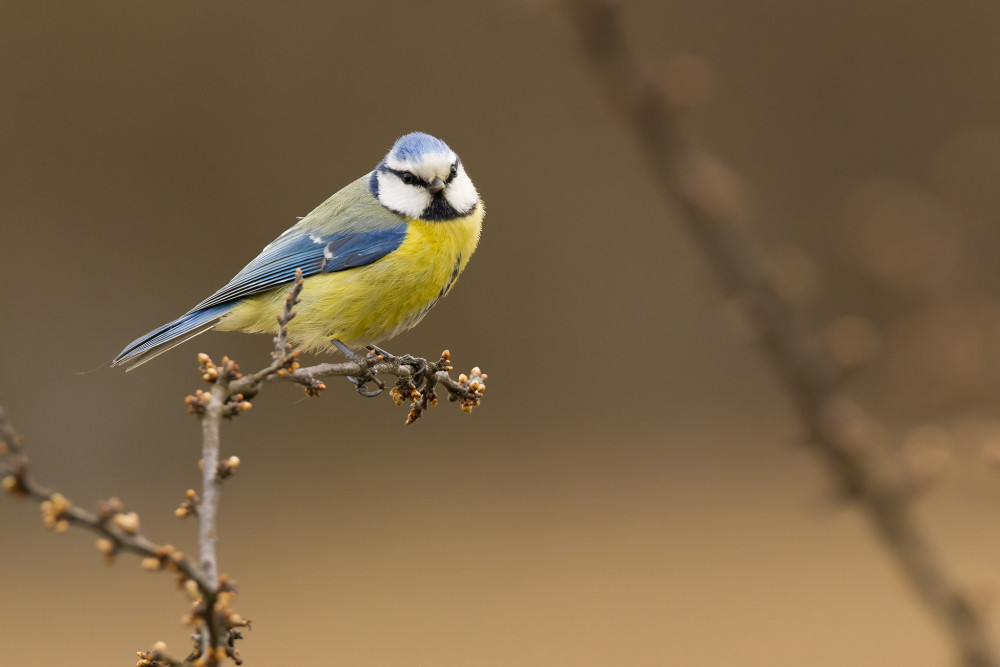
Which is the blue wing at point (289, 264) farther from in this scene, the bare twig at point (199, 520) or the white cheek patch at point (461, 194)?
the bare twig at point (199, 520)

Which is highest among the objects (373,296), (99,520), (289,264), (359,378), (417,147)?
(417,147)

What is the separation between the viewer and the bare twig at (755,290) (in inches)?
26.1

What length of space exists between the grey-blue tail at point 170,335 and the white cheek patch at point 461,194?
0.44 metres

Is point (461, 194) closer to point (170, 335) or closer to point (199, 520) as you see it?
point (170, 335)

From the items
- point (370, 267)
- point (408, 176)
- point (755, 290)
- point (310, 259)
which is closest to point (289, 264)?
point (310, 259)

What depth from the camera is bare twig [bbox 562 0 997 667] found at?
0.66 meters

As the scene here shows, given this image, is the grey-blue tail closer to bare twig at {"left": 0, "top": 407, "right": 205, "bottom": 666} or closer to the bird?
the bird

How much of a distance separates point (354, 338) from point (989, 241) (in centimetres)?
137

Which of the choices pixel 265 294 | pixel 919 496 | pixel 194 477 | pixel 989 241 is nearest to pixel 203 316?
pixel 265 294

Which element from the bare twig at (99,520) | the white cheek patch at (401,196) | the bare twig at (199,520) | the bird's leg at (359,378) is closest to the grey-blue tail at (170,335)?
the bird's leg at (359,378)

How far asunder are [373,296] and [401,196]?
24 centimetres

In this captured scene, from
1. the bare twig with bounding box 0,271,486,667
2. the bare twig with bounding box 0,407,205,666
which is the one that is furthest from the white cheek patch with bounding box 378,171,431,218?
the bare twig with bounding box 0,407,205,666

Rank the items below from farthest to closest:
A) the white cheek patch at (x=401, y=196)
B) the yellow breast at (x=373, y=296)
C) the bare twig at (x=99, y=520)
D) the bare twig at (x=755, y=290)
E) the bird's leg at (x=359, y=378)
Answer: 1. the white cheek patch at (x=401, y=196)
2. the yellow breast at (x=373, y=296)
3. the bird's leg at (x=359, y=378)
4. the bare twig at (x=755, y=290)
5. the bare twig at (x=99, y=520)

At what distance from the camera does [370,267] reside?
5.36 ft
